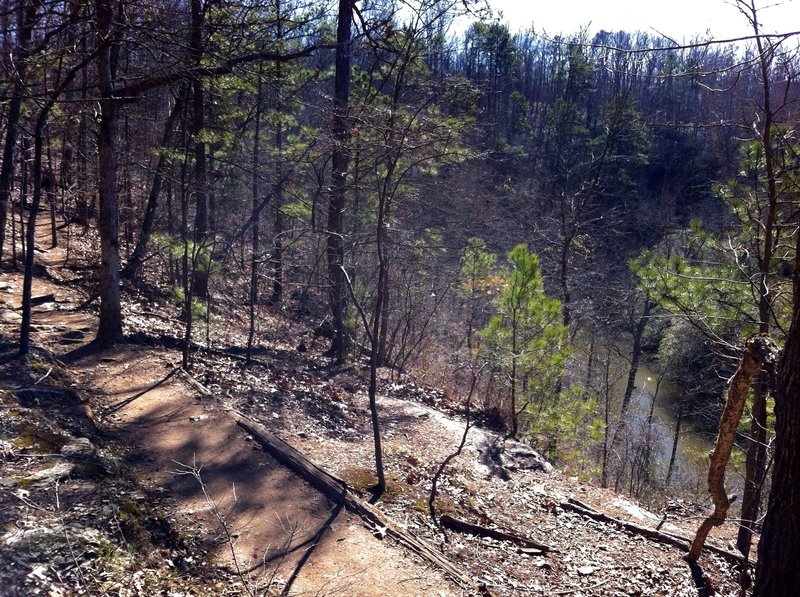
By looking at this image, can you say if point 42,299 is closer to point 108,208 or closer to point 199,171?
point 108,208

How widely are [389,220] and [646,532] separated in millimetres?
6004

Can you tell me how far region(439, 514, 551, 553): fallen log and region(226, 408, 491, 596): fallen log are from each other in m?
0.83

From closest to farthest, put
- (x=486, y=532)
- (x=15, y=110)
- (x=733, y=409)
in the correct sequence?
(x=733, y=409) → (x=486, y=532) → (x=15, y=110)

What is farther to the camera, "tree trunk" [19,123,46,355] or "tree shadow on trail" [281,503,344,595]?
"tree trunk" [19,123,46,355]

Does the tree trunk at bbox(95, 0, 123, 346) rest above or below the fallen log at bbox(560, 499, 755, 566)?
above

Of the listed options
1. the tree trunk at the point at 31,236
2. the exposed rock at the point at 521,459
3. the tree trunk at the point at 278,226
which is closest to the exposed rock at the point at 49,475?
the tree trunk at the point at 31,236

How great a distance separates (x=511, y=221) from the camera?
30656mm

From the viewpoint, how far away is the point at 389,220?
1030 cm

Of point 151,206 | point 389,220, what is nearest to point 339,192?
point 389,220

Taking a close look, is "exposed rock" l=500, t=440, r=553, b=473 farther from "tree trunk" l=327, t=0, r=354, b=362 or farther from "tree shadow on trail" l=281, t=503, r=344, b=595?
"tree shadow on trail" l=281, t=503, r=344, b=595

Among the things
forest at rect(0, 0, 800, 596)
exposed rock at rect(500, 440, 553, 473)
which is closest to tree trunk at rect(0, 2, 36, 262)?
forest at rect(0, 0, 800, 596)

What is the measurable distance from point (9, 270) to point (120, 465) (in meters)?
7.74

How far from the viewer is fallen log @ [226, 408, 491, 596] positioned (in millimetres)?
5129

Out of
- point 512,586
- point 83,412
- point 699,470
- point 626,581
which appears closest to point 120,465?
point 83,412
